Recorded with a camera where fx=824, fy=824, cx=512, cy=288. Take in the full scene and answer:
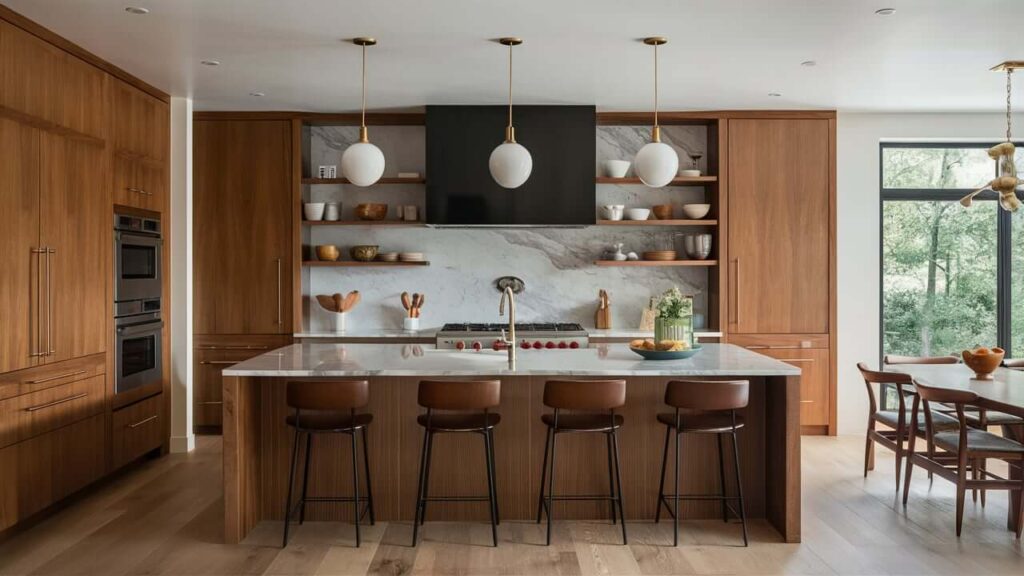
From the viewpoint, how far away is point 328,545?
395cm

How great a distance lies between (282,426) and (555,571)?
166 cm

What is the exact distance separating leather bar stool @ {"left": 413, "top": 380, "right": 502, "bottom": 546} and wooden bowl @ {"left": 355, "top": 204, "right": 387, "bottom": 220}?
102 inches

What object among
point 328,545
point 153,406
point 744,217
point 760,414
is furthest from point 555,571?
point 744,217

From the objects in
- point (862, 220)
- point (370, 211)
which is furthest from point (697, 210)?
point (370, 211)

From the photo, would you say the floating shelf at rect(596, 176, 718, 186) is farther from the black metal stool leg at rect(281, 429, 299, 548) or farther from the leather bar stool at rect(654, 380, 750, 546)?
the black metal stool leg at rect(281, 429, 299, 548)

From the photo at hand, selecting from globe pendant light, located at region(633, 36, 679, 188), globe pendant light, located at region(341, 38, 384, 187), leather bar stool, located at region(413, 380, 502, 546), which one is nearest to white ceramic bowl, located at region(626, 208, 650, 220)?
globe pendant light, located at region(633, 36, 679, 188)

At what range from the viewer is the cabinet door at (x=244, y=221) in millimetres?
6332

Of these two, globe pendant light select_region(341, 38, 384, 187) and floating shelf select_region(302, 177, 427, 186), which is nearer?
globe pendant light select_region(341, 38, 384, 187)

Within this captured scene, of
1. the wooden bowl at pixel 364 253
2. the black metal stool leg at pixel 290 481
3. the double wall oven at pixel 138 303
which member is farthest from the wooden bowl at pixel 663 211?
the double wall oven at pixel 138 303

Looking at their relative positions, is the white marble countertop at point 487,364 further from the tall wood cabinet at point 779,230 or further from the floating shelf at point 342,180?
the floating shelf at point 342,180

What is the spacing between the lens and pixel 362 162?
432 centimetres

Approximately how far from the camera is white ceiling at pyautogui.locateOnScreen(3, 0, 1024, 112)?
3.95 m

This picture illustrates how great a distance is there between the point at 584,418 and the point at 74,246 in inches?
116

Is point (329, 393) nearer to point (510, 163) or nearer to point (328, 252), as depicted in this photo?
point (510, 163)
